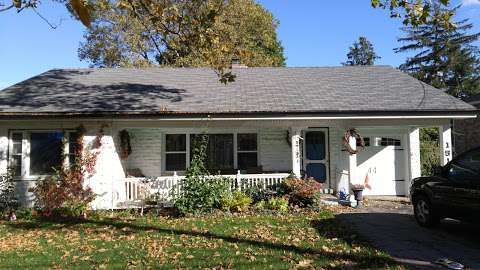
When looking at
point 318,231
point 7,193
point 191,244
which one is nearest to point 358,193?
point 318,231

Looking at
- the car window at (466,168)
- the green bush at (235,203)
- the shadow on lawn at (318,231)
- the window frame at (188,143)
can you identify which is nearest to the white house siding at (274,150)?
the window frame at (188,143)

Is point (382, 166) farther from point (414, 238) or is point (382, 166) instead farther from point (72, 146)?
point (72, 146)

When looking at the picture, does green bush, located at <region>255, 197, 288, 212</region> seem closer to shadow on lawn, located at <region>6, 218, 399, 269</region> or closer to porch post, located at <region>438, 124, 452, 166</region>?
shadow on lawn, located at <region>6, 218, 399, 269</region>

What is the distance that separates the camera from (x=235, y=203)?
11914 mm

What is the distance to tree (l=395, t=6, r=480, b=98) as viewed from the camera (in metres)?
50.9

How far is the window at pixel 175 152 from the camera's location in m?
15.4

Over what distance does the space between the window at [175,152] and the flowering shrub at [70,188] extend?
2881mm


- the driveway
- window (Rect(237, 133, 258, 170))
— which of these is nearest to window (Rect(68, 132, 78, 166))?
window (Rect(237, 133, 258, 170))

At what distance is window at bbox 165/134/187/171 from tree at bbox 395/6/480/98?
4246 centimetres

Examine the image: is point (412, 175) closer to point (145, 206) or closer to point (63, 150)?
point (145, 206)

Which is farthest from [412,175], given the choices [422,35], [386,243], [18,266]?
[422,35]

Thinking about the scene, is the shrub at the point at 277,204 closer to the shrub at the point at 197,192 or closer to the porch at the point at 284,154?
the shrub at the point at 197,192

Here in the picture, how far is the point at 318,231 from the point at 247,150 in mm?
6634

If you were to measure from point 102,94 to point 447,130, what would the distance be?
11.2 m
